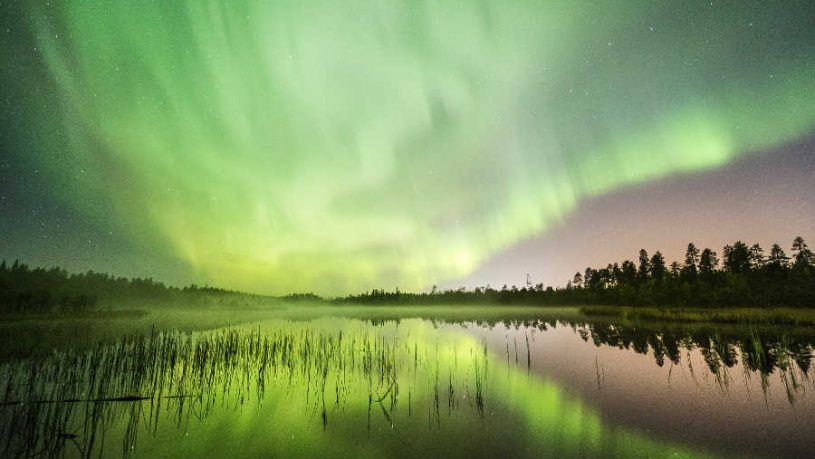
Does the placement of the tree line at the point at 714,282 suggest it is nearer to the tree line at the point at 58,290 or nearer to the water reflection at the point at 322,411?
the water reflection at the point at 322,411

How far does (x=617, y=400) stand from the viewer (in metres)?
13.5

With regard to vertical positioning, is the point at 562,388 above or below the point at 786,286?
below

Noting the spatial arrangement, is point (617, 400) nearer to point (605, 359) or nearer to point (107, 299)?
point (605, 359)

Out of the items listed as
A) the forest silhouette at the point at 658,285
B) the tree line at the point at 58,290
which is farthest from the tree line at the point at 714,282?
the tree line at the point at 58,290

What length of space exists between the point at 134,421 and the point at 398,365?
12.0 m

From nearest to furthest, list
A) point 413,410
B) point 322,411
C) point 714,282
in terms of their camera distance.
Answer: point 322,411
point 413,410
point 714,282

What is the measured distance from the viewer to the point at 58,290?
91.1 m

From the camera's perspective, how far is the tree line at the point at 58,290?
7831 centimetres

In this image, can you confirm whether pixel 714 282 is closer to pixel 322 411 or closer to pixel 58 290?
pixel 322 411

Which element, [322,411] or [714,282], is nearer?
[322,411]

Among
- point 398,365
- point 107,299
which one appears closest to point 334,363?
point 398,365

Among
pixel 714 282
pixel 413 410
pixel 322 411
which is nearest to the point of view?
pixel 322 411

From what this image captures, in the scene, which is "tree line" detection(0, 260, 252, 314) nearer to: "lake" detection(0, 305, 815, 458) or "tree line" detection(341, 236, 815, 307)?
"lake" detection(0, 305, 815, 458)

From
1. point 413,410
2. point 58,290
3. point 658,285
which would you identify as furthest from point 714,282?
point 58,290
